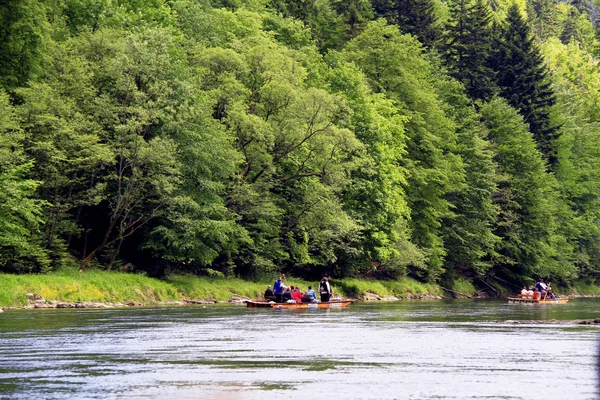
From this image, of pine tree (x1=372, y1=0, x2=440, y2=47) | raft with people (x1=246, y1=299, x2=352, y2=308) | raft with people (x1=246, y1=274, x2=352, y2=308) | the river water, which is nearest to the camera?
the river water

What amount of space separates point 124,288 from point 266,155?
644 inches

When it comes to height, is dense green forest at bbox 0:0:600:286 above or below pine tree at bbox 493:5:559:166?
below

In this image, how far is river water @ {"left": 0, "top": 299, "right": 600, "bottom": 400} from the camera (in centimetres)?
2159

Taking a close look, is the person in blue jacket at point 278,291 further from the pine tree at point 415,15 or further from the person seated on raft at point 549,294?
the pine tree at point 415,15

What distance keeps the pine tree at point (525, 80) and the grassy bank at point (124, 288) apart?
43249 mm

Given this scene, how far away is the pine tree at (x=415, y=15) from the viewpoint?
4611 inches

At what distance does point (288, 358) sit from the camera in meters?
27.8

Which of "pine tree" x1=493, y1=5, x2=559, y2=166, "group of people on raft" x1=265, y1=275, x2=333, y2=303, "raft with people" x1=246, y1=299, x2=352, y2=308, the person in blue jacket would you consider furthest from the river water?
"pine tree" x1=493, y1=5, x2=559, y2=166

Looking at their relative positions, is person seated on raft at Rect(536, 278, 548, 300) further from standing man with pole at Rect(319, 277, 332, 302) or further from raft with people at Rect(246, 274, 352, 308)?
standing man with pole at Rect(319, 277, 332, 302)

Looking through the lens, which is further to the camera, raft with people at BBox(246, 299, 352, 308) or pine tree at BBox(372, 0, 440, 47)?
pine tree at BBox(372, 0, 440, 47)

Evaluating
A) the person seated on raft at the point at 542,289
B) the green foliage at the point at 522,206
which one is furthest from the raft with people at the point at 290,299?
the green foliage at the point at 522,206

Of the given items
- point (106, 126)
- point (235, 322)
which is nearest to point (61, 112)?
point (106, 126)

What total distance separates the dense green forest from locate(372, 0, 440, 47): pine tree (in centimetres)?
558

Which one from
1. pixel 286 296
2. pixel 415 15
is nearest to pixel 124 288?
pixel 286 296
